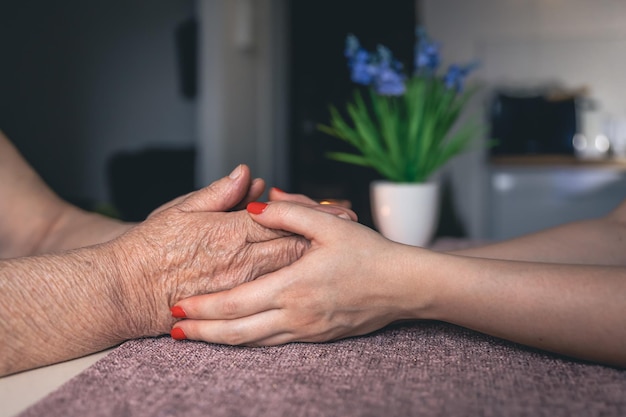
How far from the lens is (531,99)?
4.07 metres

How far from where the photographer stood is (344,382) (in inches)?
23.1

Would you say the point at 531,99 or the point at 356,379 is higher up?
the point at 531,99

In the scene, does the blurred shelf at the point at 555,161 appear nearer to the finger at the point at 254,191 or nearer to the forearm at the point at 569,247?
the forearm at the point at 569,247

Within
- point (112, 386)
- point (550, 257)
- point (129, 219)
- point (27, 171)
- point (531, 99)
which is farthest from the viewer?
point (531, 99)

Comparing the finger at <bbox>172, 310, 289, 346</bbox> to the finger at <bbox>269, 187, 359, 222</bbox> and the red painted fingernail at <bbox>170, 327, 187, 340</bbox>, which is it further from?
the finger at <bbox>269, 187, 359, 222</bbox>

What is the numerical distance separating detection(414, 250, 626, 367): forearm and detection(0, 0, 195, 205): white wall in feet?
14.0

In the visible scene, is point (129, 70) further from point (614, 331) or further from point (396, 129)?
point (614, 331)

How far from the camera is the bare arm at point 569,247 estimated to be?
945 millimetres

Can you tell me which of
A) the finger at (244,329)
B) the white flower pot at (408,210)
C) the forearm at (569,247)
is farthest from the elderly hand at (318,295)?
the white flower pot at (408,210)

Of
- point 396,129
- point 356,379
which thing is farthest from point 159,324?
point 396,129

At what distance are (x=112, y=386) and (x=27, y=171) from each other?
67 cm

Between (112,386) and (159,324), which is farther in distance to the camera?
(159,324)

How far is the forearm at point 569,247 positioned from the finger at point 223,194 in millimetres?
384

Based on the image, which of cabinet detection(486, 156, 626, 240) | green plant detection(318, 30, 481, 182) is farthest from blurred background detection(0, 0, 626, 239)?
green plant detection(318, 30, 481, 182)
